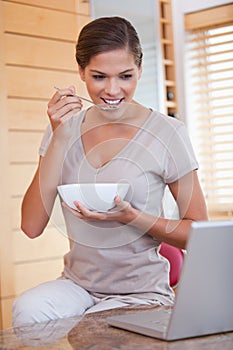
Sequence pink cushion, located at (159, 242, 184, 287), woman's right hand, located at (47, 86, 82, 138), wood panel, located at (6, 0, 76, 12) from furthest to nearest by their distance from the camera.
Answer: wood panel, located at (6, 0, 76, 12) < pink cushion, located at (159, 242, 184, 287) < woman's right hand, located at (47, 86, 82, 138)

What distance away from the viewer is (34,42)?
3.51 meters

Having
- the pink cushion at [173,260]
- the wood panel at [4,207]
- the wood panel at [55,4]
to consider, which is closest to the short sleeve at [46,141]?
the pink cushion at [173,260]

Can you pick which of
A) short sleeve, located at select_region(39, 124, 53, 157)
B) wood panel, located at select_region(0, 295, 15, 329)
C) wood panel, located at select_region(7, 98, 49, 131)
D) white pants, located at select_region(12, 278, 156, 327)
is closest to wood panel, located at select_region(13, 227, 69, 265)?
wood panel, located at select_region(0, 295, 15, 329)

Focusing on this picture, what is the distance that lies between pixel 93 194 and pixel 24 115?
63.3 inches

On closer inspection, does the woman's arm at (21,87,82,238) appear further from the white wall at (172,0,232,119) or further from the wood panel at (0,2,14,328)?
the white wall at (172,0,232,119)

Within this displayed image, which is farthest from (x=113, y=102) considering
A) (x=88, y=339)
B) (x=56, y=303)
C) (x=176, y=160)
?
(x=88, y=339)

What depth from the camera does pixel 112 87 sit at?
201 cm

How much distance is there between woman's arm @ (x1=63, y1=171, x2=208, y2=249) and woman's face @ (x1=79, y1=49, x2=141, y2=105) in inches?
12.2

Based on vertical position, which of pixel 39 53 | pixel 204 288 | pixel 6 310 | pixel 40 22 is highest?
pixel 40 22

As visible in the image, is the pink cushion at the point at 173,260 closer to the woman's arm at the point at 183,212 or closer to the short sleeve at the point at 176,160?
the woman's arm at the point at 183,212

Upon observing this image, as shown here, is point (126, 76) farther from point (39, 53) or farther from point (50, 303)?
point (39, 53)

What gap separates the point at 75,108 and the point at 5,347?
2.78 feet

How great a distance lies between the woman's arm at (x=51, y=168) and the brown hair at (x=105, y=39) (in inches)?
5.4

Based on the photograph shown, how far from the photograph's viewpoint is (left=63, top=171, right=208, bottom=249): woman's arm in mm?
1945
